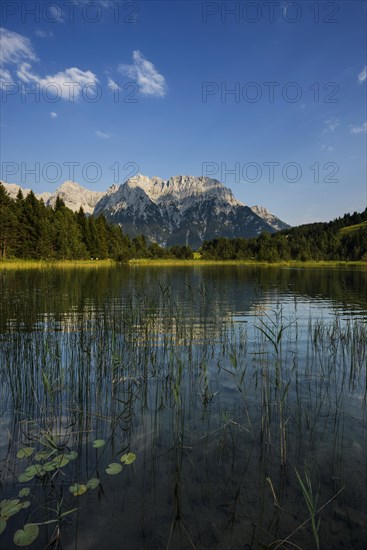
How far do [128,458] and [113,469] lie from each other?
0.41 meters

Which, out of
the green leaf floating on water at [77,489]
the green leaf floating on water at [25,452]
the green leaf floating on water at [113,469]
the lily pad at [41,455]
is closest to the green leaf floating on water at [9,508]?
the green leaf floating on water at [77,489]

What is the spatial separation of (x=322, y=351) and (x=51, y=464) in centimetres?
1192

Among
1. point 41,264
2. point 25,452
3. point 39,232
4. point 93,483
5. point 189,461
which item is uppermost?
point 39,232

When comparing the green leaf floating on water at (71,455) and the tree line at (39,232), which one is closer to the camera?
the green leaf floating on water at (71,455)

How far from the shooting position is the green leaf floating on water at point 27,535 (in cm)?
419

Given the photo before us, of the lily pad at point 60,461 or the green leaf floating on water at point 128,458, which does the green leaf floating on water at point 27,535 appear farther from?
the green leaf floating on water at point 128,458

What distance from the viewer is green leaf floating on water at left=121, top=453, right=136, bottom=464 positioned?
6.00 meters

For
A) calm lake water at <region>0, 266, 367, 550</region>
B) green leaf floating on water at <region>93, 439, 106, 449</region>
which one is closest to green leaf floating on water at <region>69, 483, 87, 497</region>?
calm lake water at <region>0, 266, 367, 550</region>

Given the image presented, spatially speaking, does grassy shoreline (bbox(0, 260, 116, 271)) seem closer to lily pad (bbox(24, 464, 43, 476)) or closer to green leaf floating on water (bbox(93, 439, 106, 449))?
green leaf floating on water (bbox(93, 439, 106, 449))

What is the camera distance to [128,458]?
6117 mm

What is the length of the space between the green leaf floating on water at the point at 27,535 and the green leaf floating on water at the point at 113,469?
1477mm

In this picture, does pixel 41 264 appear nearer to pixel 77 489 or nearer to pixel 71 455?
pixel 71 455

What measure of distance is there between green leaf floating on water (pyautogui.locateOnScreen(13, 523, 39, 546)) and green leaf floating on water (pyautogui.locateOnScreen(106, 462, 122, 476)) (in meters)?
1.48

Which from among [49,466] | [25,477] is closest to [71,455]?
[49,466]
